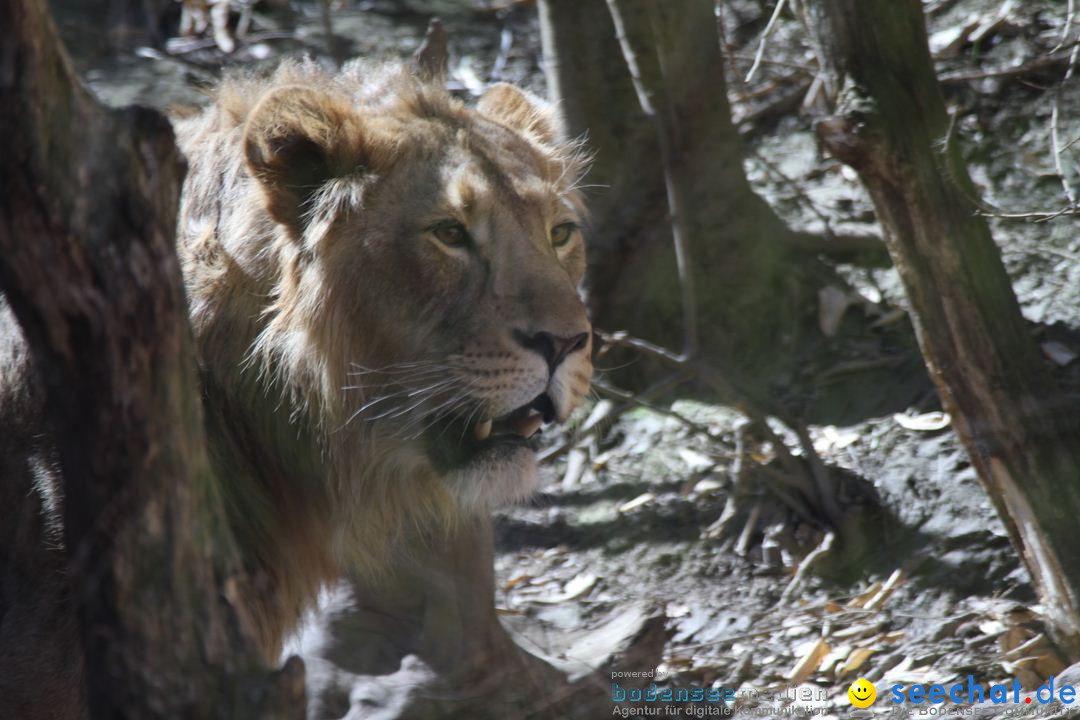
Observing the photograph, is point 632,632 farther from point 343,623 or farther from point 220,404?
point 220,404

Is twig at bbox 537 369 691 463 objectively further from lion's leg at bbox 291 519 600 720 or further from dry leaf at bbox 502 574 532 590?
lion's leg at bbox 291 519 600 720

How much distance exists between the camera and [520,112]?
3990mm

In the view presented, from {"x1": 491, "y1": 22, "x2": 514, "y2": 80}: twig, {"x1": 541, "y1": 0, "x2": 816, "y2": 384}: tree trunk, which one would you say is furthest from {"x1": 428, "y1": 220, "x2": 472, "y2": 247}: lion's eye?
{"x1": 491, "y1": 22, "x2": 514, "y2": 80}: twig

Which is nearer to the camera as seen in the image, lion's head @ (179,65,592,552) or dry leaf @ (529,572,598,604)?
lion's head @ (179,65,592,552)

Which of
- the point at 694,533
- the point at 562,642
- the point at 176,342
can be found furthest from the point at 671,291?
the point at 176,342

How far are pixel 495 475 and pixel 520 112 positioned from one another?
1.35 metres

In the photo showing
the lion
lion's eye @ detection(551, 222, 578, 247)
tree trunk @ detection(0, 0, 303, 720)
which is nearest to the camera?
tree trunk @ detection(0, 0, 303, 720)

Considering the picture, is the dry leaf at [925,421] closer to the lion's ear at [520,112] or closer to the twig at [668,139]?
the twig at [668,139]

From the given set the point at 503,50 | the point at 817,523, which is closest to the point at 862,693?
the point at 817,523

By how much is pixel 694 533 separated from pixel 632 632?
1.12m

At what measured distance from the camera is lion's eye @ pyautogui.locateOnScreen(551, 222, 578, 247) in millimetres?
3551

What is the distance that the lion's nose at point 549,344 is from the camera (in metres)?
3.10

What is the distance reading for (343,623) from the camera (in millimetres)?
4086

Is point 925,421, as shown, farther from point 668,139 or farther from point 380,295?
point 380,295
